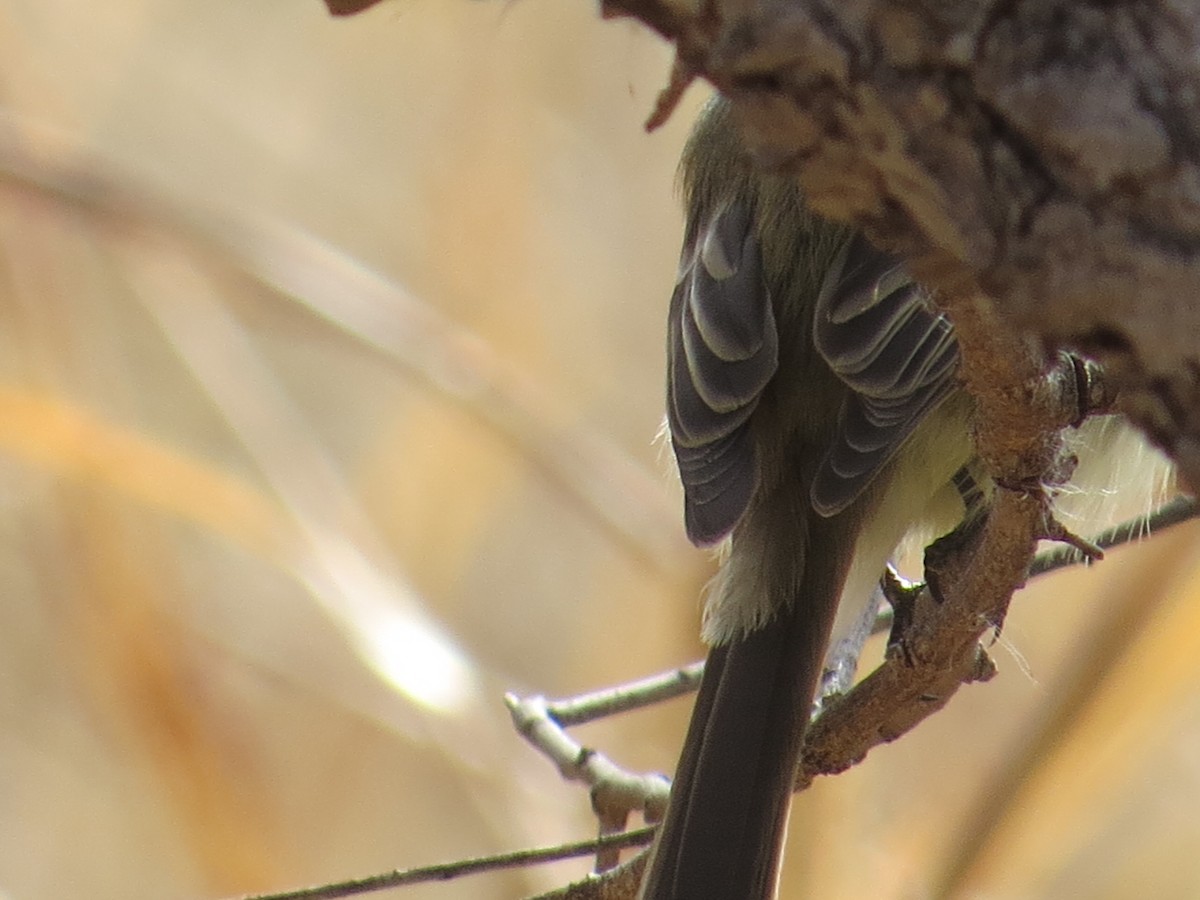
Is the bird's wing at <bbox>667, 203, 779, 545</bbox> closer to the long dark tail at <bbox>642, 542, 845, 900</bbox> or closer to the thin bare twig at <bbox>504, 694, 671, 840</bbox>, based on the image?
the long dark tail at <bbox>642, 542, 845, 900</bbox>

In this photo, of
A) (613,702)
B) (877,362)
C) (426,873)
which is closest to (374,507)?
(613,702)

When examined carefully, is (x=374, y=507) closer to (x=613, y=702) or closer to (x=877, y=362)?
(x=613, y=702)

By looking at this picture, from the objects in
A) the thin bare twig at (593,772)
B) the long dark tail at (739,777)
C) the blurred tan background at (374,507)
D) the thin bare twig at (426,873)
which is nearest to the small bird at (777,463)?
the long dark tail at (739,777)

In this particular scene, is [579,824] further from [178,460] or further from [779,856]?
[779,856]

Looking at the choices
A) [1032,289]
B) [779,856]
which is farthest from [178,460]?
[1032,289]

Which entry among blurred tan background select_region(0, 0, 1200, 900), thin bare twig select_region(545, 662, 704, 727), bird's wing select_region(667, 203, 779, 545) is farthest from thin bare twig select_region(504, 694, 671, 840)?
blurred tan background select_region(0, 0, 1200, 900)

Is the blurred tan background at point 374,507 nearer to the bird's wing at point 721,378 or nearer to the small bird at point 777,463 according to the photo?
the small bird at point 777,463
